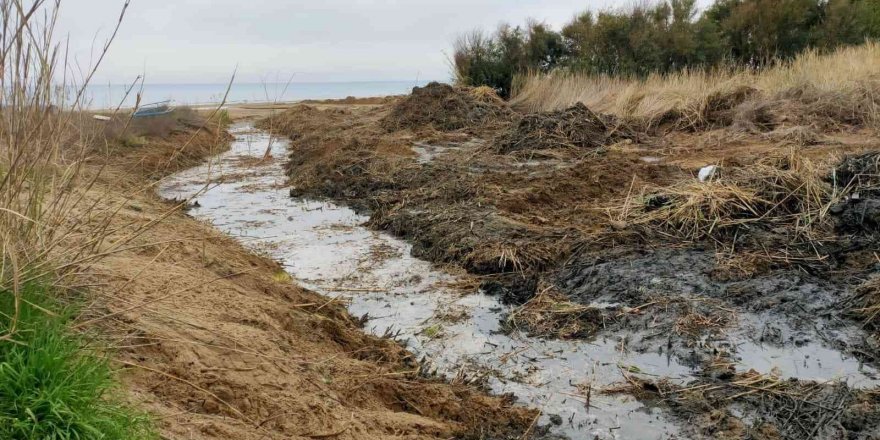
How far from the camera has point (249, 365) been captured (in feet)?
9.66

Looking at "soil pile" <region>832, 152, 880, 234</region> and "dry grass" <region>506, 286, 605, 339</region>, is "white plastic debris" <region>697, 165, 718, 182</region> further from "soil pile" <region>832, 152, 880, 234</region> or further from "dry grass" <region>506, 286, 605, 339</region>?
"dry grass" <region>506, 286, 605, 339</region>

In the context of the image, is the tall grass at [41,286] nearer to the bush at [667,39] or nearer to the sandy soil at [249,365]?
the sandy soil at [249,365]

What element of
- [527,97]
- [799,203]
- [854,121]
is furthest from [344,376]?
[527,97]

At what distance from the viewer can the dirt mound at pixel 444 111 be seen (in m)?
14.8

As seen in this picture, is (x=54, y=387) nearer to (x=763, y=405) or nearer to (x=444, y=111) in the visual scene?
(x=763, y=405)

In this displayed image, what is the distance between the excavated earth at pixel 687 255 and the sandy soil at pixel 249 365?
29.5 inches

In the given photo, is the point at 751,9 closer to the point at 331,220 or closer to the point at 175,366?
the point at 331,220

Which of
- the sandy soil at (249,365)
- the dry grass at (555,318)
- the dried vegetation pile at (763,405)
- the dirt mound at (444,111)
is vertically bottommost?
the dried vegetation pile at (763,405)

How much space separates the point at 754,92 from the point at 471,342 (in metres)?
10.6

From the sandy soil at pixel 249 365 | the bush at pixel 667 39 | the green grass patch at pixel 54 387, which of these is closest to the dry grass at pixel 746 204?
the sandy soil at pixel 249 365

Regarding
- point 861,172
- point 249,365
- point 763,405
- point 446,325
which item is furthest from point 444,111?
point 249,365

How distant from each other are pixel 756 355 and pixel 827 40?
787 inches

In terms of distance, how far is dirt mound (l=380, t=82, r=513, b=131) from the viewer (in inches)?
581

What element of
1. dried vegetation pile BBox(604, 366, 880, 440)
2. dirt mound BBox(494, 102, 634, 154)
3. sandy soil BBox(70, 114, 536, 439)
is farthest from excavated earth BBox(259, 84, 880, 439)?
sandy soil BBox(70, 114, 536, 439)
